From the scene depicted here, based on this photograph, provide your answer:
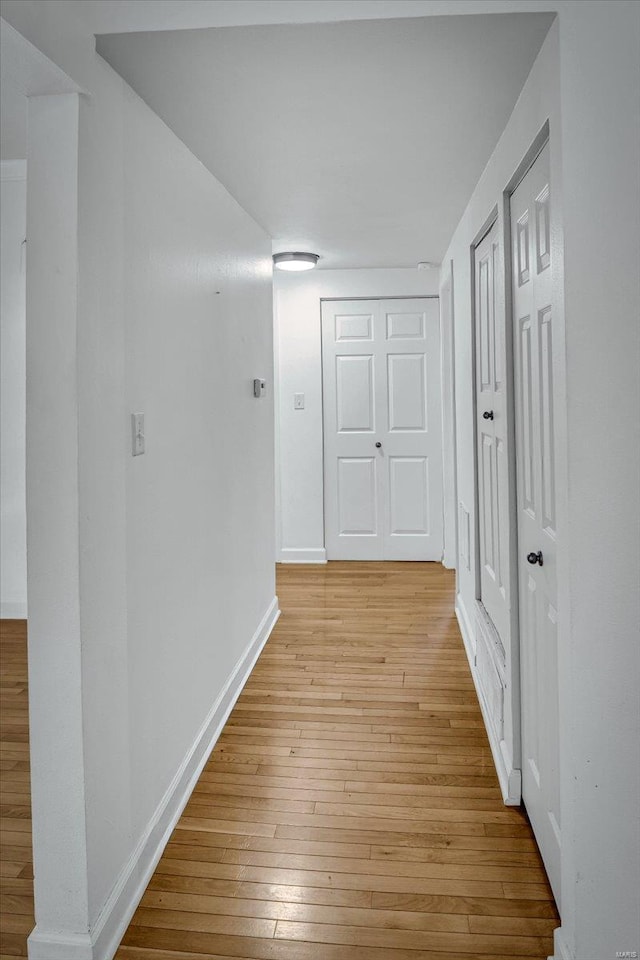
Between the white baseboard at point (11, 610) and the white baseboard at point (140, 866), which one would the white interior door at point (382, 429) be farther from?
the white baseboard at point (140, 866)

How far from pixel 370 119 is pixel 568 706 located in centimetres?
183

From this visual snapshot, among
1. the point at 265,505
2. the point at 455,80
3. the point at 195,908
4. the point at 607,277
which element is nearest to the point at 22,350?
the point at 265,505

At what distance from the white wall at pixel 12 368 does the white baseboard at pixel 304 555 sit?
213cm

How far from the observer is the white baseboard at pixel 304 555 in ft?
18.4

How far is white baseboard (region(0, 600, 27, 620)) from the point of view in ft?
13.7

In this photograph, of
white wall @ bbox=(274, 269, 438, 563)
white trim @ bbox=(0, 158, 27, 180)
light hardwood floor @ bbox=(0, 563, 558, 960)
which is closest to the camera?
light hardwood floor @ bbox=(0, 563, 558, 960)

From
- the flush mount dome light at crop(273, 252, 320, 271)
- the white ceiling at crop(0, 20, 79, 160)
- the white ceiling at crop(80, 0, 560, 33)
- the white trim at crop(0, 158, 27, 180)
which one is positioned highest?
the white trim at crop(0, 158, 27, 180)

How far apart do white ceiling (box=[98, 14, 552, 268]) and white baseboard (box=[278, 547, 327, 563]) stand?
2.95 meters

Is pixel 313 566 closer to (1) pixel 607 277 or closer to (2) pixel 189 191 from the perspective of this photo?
(2) pixel 189 191

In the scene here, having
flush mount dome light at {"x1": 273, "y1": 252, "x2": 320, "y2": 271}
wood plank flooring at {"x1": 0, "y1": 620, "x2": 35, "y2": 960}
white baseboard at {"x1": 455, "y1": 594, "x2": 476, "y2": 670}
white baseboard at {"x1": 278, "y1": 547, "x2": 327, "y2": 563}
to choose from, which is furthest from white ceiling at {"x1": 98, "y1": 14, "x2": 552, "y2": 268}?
white baseboard at {"x1": 278, "y1": 547, "x2": 327, "y2": 563}

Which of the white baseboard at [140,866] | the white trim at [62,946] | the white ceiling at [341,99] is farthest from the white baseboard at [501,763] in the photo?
the white ceiling at [341,99]

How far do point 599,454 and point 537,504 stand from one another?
48cm

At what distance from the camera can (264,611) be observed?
150 inches

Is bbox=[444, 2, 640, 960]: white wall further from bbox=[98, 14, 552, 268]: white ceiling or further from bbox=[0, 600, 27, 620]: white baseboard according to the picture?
bbox=[0, 600, 27, 620]: white baseboard
